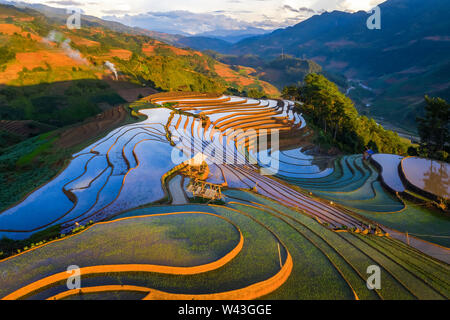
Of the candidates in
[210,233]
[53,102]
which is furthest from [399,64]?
[210,233]

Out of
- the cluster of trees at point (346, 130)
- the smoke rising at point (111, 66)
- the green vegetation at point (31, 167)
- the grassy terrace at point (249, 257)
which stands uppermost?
the smoke rising at point (111, 66)

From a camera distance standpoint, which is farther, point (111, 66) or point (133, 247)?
point (111, 66)

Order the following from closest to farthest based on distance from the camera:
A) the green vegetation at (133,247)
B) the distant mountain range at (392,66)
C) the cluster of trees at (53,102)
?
the green vegetation at (133,247) < the cluster of trees at (53,102) < the distant mountain range at (392,66)

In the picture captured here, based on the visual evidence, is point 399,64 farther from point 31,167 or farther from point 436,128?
point 31,167

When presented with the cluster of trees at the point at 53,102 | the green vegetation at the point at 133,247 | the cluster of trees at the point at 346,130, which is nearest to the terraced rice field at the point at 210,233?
the green vegetation at the point at 133,247

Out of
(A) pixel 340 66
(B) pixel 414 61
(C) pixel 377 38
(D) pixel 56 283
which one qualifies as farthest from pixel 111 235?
(C) pixel 377 38

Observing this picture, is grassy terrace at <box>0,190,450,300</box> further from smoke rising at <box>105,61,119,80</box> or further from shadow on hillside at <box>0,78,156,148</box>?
smoke rising at <box>105,61,119,80</box>

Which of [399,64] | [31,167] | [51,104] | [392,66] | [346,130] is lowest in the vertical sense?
[31,167]

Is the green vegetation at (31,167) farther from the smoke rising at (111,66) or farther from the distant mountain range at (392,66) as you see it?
the distant mountain range at (392,66)

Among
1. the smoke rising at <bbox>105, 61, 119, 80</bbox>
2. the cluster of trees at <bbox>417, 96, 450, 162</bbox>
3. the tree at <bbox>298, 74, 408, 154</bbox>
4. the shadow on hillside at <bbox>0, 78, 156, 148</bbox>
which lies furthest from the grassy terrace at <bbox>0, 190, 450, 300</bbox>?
the smoke rising at <bbox>105, 61, 119, 80</bbox>
